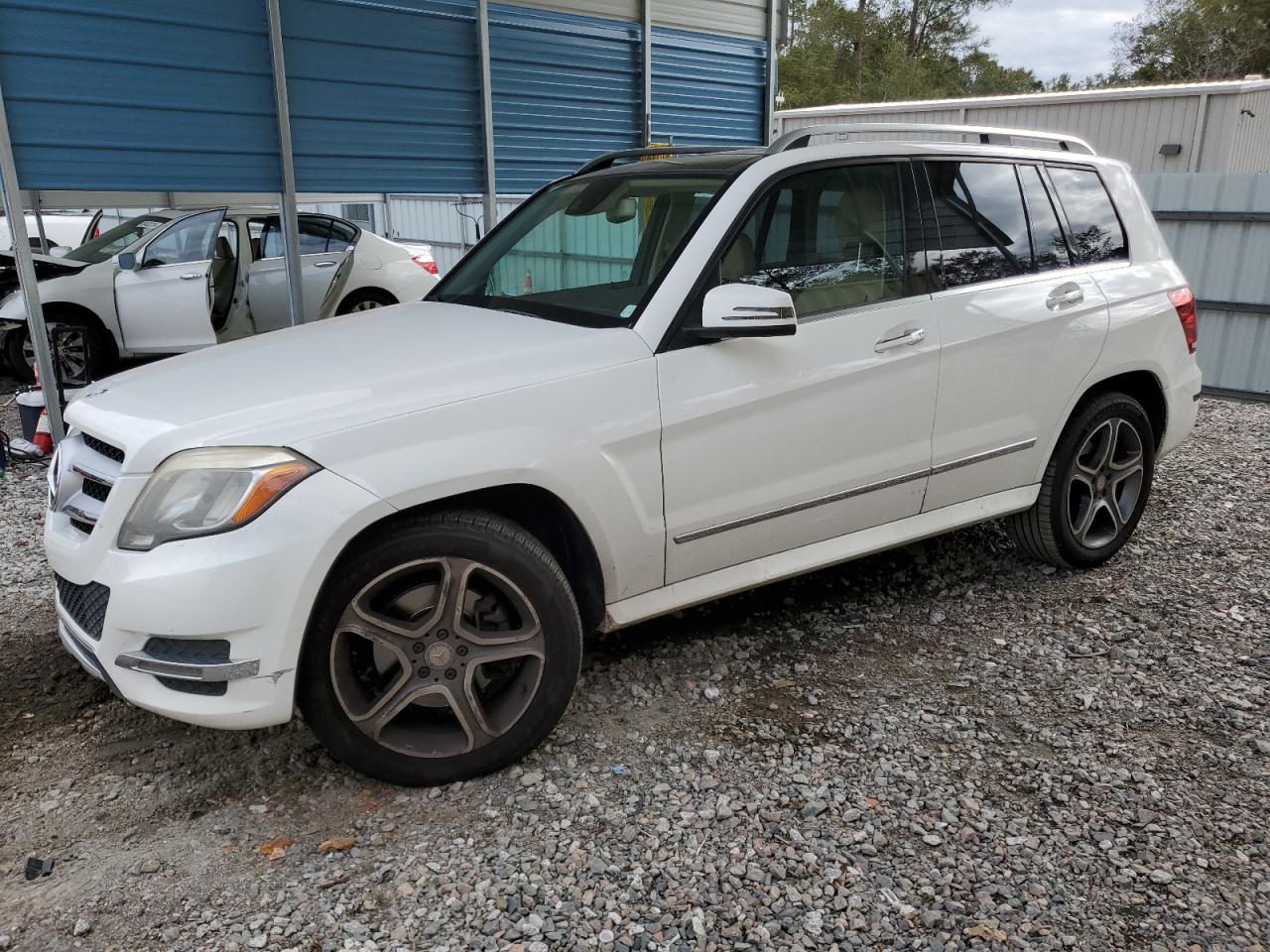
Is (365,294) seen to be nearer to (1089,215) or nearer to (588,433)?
(1089,215)

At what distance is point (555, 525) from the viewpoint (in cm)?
323

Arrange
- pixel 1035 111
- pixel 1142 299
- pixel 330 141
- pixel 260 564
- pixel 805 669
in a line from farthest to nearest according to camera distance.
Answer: pixel 1035 111, pixel 330 141, pixel 1142 299, pixel 805 669, pixel 260 564

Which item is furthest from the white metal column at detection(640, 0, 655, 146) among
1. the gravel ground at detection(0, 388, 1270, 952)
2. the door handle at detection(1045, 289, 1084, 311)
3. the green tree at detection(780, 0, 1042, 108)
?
the green tree at detection(780, 0, 1042, 108)

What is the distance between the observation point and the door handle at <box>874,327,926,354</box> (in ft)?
11.9

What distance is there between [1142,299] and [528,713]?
328 centimetres

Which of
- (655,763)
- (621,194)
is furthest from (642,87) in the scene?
(655,763)

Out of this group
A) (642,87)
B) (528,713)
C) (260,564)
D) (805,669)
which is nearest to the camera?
(260,564)

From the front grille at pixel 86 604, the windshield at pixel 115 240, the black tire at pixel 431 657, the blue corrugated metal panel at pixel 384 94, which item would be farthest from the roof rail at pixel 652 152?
the windshield at pixel 115 240

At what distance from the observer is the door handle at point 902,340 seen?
11.9 feet

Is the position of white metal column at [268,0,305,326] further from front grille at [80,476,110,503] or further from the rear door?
the rear door

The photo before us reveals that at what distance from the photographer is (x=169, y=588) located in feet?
8.63

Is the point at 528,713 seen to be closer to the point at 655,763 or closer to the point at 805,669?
the point at 655,763

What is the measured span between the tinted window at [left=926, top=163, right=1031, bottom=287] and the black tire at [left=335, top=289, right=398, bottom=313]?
6892mm

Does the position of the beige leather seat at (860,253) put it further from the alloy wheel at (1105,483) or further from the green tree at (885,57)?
the green tree at (885,57)
